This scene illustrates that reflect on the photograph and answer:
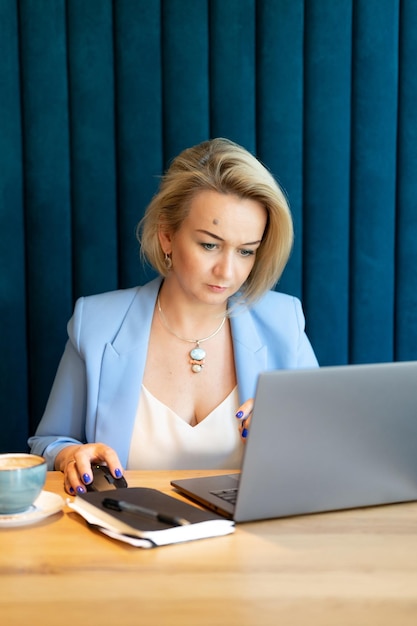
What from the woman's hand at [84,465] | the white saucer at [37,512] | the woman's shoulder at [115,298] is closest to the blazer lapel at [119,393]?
the woman's shoulder at [115,298]

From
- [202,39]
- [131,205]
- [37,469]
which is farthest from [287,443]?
[202,39]

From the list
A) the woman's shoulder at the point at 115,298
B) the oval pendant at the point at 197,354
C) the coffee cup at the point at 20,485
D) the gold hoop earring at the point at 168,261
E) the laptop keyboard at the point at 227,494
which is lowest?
the laptop keyboard at the point at 227,494

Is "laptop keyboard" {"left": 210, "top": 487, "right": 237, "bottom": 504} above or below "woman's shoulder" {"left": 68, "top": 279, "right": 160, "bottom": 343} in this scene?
below

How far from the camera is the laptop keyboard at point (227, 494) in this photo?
4.13ft

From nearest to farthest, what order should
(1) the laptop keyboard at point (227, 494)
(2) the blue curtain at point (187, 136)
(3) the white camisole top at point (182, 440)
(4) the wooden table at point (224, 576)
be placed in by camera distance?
1. (4) the wooden table at point (224, 576)
2. (1) the laptop keyboard at point (227, 494)
3. (3) the white camisole top at point (182, 440)
4. (2) the blue curtain at point (187, 136)

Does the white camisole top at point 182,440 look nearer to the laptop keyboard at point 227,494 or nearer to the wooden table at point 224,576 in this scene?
the laptop keyboard at point 227,494

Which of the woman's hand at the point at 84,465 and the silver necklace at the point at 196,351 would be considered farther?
the silver necklace at the point at 196,351

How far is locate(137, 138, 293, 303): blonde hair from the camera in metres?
1.84

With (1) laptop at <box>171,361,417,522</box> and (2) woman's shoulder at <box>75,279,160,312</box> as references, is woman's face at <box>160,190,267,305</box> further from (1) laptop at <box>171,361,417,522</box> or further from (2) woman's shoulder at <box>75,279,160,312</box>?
(1) laptop at <box>171,361,417,522</box>

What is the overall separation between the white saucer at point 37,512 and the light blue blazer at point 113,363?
17.0 inches

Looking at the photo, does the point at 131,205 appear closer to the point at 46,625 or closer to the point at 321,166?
the point at 321,166

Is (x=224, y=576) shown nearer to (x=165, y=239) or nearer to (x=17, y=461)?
(x=17, y=461)

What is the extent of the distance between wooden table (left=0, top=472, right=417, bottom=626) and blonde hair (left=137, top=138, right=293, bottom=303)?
2.82 ft

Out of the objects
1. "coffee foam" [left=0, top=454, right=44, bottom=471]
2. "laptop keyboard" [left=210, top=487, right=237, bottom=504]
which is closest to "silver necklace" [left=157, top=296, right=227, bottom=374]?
"laptop keyboard" [left=210, top=487, right=237, bottom=504]
